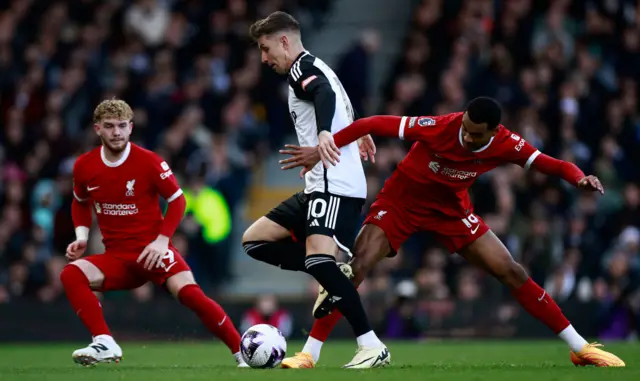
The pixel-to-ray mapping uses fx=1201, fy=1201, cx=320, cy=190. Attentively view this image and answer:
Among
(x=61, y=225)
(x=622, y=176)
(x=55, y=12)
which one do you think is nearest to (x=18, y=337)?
(x=61, y=225)

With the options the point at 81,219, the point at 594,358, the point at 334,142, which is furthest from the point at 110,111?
the point at 594,358

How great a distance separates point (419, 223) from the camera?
951 centimetres

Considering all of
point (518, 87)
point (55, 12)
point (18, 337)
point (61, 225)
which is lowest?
point (18, 337)

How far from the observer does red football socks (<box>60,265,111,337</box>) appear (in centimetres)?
934

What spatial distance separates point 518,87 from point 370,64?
7.92 ft

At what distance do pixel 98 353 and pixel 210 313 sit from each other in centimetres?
Answer: 99

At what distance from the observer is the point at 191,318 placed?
1594cm

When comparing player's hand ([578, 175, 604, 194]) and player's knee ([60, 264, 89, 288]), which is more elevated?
player's hand ([578, 175, 604, 194])

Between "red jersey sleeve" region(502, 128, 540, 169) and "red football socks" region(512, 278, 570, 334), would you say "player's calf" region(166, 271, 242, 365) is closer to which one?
"red football socks" region(512, 278, 570, 334)

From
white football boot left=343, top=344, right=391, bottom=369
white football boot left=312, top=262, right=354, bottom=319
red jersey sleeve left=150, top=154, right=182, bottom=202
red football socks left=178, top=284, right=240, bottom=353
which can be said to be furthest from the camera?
red jersey sleeve left=150, top=154, right=182, bottom=202

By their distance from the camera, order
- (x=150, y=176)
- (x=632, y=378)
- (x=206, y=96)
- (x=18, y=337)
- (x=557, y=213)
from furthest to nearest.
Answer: (x=206, y=96) < (x=557, y=213) < (x=18, y=337) < (x=150, y=176) < (x=632, y=378)

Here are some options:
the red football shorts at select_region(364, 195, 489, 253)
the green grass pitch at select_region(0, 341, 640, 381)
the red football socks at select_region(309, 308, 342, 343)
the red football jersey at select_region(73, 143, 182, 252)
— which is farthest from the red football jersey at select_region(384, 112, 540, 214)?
the red football jersey at select_region(73, 143, 182, 252)

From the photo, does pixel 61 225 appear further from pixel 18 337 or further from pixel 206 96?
pixel 206 96

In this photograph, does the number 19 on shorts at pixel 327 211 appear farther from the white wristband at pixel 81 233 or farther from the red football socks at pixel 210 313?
the white wristband at pixel 81 233
